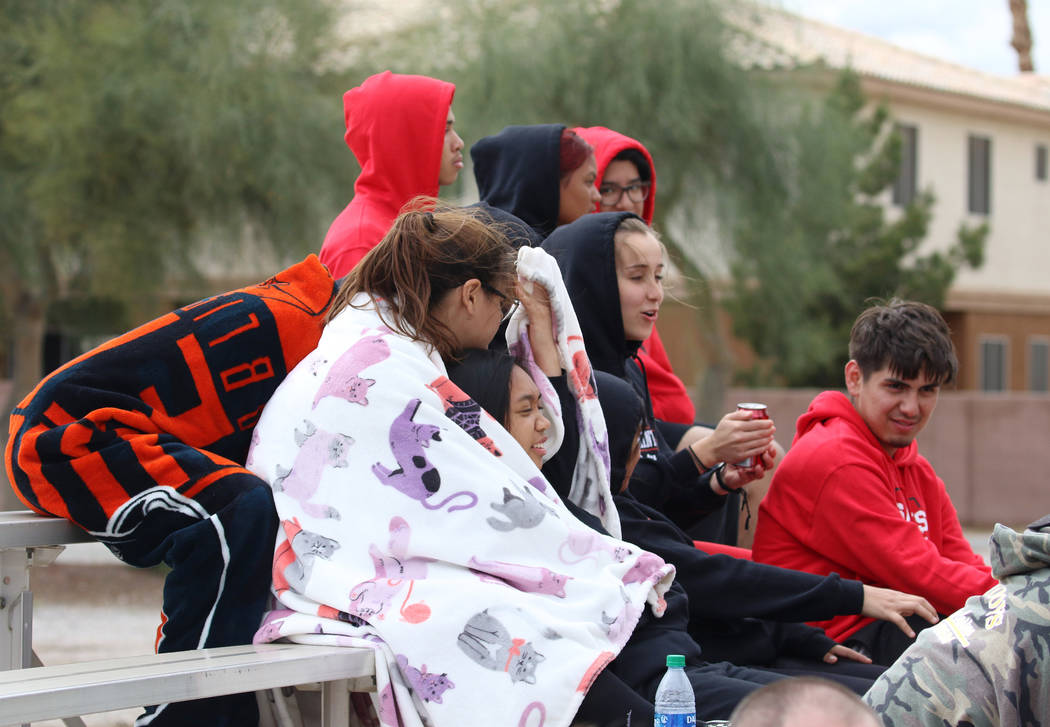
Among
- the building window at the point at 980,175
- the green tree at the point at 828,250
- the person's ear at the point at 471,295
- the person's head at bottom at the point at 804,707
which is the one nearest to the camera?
the person's head at bottom at the point at 804,707

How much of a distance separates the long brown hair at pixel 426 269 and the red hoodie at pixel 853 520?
115 centimetres

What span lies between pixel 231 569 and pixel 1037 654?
5.20 ft

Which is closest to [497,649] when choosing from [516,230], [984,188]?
[516,230]

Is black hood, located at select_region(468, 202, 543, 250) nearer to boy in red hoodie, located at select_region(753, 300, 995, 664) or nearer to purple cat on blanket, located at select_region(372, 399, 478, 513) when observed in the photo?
purple cat on blanket, located at select_region(372, 399, 478, 513)

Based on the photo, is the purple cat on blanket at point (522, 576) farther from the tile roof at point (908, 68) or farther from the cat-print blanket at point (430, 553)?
the tile roof at point (908, 68)

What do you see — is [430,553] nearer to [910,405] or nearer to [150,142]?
[910,405]

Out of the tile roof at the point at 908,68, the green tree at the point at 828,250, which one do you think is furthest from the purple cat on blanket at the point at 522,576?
the tile roof at the point at 908,68

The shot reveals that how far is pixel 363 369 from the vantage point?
263 centimetres

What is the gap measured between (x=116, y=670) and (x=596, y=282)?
1.76 m

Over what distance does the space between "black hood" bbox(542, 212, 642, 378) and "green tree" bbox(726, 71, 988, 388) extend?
917cm

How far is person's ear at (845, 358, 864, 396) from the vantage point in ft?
11.9

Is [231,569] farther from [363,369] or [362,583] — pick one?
[363,369]

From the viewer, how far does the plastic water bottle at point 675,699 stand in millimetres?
2434

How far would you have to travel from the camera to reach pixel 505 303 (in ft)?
9.70
